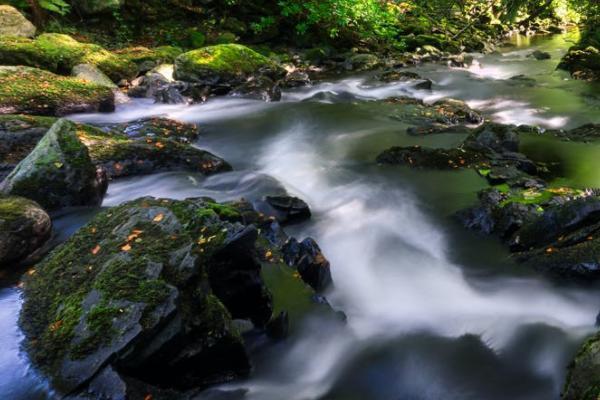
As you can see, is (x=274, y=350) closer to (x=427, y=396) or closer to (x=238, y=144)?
(x=427, y=396)

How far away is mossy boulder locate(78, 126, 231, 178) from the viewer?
20.9 feet

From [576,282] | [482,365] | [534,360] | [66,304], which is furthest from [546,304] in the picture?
[66,304]

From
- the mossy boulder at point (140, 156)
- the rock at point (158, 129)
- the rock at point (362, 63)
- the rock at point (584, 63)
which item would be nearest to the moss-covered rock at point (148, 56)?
the rock at point (158, 129)

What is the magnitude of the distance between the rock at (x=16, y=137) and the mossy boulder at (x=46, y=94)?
1791 millimetres

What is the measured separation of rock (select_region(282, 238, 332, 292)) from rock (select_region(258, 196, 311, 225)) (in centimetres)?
99

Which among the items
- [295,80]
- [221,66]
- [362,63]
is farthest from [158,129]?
[362,63]

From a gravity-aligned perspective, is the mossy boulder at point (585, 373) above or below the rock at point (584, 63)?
above

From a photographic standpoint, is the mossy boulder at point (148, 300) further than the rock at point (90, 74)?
No

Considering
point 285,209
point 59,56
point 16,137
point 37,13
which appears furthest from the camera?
point 37,13

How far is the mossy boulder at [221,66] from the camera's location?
12109 millimetres

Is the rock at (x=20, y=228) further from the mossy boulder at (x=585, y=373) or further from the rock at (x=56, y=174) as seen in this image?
the mossy boulder at (x=585, y=373)

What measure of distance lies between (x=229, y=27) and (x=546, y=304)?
15.7 metres

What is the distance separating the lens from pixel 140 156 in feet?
21.5

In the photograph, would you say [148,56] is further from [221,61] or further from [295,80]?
[295,80]
